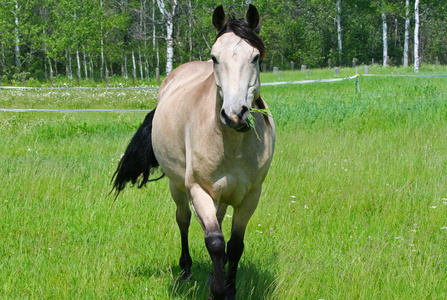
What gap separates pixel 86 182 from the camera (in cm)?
612

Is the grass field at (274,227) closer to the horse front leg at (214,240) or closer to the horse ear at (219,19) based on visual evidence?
the horse front leg at (214,240)

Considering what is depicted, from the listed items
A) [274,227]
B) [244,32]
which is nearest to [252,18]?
[244,32]

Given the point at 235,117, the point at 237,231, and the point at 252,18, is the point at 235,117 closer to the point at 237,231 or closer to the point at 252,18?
the point at 252,18

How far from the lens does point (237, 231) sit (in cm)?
318

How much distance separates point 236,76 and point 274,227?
7.85 ft

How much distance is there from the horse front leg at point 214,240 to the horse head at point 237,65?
1.84ft

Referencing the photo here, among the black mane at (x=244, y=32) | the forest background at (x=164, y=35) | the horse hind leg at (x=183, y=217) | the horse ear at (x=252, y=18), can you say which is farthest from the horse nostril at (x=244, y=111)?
the forest background at (x=164, y=35)

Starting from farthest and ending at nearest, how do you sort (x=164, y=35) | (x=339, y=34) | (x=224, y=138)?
(x=164, y=35) → (x=339, y=34) → (x=224, y=138)

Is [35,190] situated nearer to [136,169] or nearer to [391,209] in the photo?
[136,169]

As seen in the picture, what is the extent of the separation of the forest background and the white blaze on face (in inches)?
A: 1296

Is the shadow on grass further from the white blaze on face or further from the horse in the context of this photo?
the white blaze on face

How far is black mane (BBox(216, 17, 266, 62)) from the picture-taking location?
8.73 ft

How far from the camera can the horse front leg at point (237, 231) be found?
311 cm

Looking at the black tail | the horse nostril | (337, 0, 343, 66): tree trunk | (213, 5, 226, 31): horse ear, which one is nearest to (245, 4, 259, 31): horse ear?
(213, 5, 226, 31): horse ear
